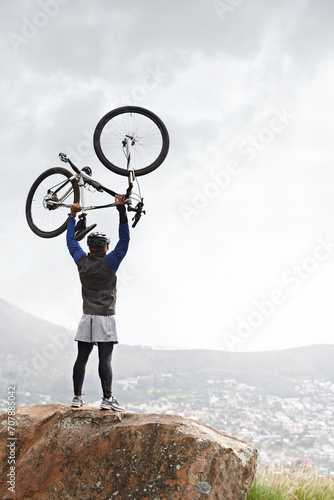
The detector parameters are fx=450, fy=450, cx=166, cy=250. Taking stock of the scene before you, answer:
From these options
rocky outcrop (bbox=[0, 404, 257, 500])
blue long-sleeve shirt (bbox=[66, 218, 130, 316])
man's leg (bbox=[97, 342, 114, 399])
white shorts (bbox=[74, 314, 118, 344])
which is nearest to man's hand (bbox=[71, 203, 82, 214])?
blue long-sleeve shirt (bbox=[66, 218, 130, 316])

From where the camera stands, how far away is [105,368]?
21.2ft

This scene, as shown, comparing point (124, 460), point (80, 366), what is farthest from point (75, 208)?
point (124, 460)

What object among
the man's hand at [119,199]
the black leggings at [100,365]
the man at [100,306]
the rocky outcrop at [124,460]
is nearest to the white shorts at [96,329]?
the man at [100,306]

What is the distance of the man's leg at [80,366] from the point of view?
6609mm

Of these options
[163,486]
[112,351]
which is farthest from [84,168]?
[163,486]

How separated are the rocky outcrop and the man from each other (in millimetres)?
465

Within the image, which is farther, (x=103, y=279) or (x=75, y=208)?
(x=75, y=208)

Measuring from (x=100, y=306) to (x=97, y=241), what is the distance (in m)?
1.01

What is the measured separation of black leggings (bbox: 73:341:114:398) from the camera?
646cm

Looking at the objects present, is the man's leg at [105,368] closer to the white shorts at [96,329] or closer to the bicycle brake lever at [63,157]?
the white shorts at [96,329]

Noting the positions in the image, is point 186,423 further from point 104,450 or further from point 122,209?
point 122,209

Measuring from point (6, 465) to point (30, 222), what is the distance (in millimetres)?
4286

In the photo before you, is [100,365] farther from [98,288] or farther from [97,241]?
[97,241]

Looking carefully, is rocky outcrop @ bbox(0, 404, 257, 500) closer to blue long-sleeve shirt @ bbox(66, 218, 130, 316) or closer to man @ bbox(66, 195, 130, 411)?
man @ bbox(66, 195, 130, 411)
